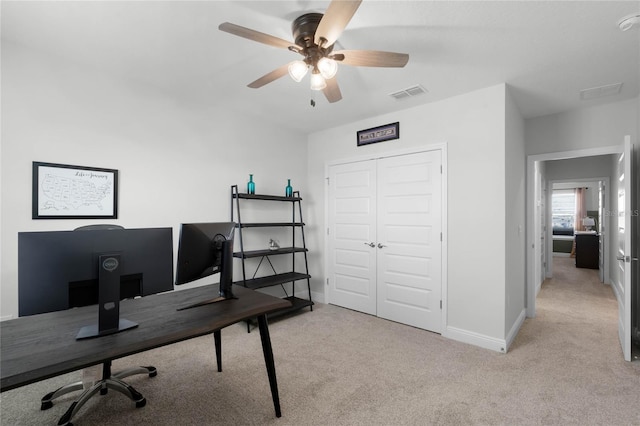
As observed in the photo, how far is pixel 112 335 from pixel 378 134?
134 inches

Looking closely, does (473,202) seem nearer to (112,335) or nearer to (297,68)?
(297,68)

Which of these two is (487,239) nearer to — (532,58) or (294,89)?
(532,58)

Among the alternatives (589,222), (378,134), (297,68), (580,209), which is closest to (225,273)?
(297,68)

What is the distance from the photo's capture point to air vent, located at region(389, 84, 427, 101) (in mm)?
3020

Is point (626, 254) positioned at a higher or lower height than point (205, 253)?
lower

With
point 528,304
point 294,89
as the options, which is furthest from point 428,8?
point 528,304

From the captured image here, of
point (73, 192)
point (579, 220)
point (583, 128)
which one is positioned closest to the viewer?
point (73, 192)

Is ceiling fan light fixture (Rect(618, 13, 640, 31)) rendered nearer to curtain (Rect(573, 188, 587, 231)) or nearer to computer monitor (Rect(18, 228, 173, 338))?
computer monitor (Rect(18, 228, 173, 338))

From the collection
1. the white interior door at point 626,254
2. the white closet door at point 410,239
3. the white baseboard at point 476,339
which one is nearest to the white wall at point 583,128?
the white interior door at point 626,254

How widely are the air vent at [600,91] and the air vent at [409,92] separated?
5.22 feet

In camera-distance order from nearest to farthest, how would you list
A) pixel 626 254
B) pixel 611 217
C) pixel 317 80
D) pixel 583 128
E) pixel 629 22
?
pixel 629 22, pixel 317 80, pixel 626 254, pixel 583 128, pixel 611 217

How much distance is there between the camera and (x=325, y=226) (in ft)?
14.8

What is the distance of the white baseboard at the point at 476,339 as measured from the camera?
289 centimetres

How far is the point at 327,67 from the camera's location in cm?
198
